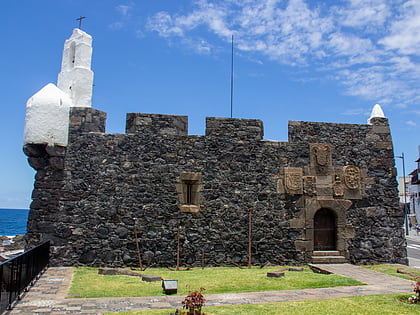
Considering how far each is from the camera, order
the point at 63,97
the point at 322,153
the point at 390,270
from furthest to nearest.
→ the point at 322,153 < the point at 63,97 < the point at 390,270

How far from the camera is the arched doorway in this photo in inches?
406

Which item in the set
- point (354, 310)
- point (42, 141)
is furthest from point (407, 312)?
point (42, 141)

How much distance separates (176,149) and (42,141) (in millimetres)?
3250

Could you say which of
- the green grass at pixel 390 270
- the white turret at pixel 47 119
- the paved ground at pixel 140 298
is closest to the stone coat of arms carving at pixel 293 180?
the green grass at pixel 390 270

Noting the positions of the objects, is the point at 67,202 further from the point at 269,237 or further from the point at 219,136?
the point at 269,237

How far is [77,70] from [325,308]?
844 centimetres

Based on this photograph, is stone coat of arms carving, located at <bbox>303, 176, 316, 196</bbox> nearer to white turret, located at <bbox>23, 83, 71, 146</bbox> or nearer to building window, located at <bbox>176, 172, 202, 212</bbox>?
building window, located at <bbox>176, 172, 202, 212</bbox>

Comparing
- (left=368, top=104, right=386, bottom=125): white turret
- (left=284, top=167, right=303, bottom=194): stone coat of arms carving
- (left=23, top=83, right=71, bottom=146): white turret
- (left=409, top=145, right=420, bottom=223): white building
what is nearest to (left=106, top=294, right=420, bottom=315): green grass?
(left=284, top=167, right=303, bottom=194): stone coat of arms carving

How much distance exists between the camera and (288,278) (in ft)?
25.7

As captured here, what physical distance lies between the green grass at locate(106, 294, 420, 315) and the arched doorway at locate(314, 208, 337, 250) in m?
4.24

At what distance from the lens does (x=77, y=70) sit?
1036cm

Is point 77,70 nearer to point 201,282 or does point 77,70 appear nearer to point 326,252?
point 201,282

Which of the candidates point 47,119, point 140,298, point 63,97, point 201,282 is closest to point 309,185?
point 201,282

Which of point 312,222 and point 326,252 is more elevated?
point 312,222
